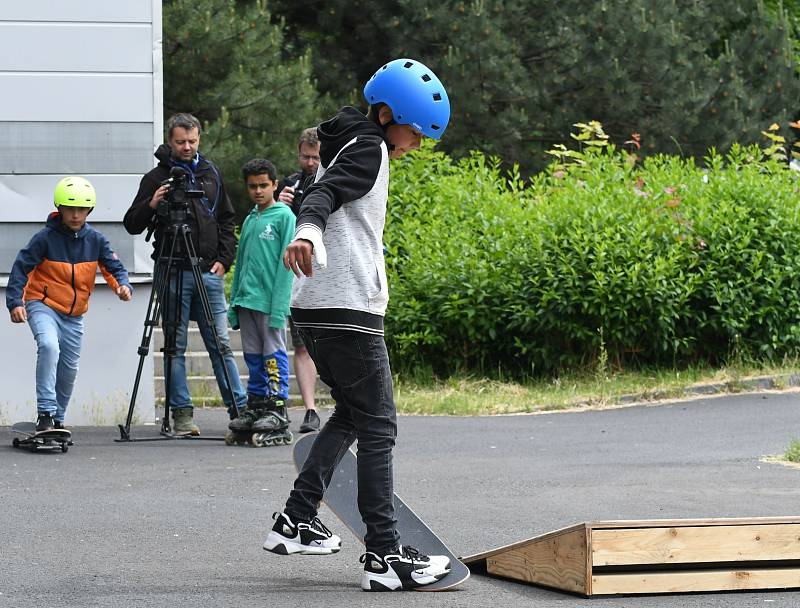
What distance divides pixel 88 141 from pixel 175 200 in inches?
60.8

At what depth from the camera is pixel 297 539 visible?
5.52 metres

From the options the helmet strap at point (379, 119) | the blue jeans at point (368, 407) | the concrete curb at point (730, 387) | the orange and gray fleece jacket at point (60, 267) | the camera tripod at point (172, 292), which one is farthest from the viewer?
the concrete curb at point (730, 387)

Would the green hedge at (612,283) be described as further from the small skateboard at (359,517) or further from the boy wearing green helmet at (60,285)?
the small skateboard at (359,517)

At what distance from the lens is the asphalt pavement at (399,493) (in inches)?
208

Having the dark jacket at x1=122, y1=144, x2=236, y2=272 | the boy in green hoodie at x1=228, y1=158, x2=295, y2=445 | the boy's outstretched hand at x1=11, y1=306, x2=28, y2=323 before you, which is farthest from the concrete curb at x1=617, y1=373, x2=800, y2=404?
the boy's outstretched hand at x1=11, y1=306, x2=28, y2=323

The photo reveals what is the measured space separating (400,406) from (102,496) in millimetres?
4539

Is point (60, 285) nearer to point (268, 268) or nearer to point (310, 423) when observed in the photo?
point (268, 268)

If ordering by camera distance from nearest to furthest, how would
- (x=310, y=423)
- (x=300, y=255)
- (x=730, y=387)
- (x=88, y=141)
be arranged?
(x=300, y=255) → (x=310, y=423) → (x=88, y=141) → (x=730, y=387)

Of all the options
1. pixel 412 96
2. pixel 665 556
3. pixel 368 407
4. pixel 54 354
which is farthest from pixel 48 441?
pixel 665 556

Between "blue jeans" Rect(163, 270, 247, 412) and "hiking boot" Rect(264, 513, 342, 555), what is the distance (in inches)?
166

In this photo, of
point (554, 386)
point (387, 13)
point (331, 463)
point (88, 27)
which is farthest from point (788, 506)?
point (387, 13)

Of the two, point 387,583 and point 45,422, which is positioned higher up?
point 387,583

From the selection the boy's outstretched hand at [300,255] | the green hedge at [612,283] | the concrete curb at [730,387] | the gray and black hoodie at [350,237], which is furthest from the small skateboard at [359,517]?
the green hedge at [612,283]

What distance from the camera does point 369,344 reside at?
209 inches
